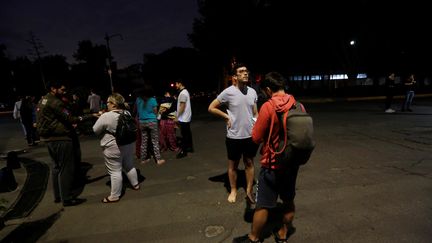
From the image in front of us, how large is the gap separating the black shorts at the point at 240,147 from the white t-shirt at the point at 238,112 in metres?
0.06

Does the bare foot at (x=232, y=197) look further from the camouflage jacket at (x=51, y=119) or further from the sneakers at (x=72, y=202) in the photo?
the camouflage jacket at (x=51, y=119)

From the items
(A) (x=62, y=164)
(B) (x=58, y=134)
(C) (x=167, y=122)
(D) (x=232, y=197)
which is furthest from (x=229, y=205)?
(C) (x=167, y=122)

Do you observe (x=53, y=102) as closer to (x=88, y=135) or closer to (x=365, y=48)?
(x=88, y=135)

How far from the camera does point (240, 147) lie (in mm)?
3771

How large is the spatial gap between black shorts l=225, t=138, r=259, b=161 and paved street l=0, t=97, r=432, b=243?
2.48 feet

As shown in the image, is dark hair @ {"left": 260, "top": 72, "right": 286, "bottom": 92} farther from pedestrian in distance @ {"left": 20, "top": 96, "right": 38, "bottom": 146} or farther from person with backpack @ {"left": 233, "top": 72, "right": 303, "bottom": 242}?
pedestrian in distance @ {"left": 20, "top": 96, "right": 38, "bottom": 146}

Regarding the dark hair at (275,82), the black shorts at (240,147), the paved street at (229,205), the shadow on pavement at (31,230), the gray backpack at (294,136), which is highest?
the dark hair at (275,82)

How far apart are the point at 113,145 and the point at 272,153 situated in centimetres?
272

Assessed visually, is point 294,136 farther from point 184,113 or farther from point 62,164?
point 184,113

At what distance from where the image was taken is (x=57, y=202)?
14.4 feet

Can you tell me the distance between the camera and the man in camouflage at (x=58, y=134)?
4047 millimetres

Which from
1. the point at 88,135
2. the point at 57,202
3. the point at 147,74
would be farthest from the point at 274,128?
the point at 147,74

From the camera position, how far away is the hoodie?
8.00 ft

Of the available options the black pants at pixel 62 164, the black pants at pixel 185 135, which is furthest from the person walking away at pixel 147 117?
the black pants at pixel 62 164
